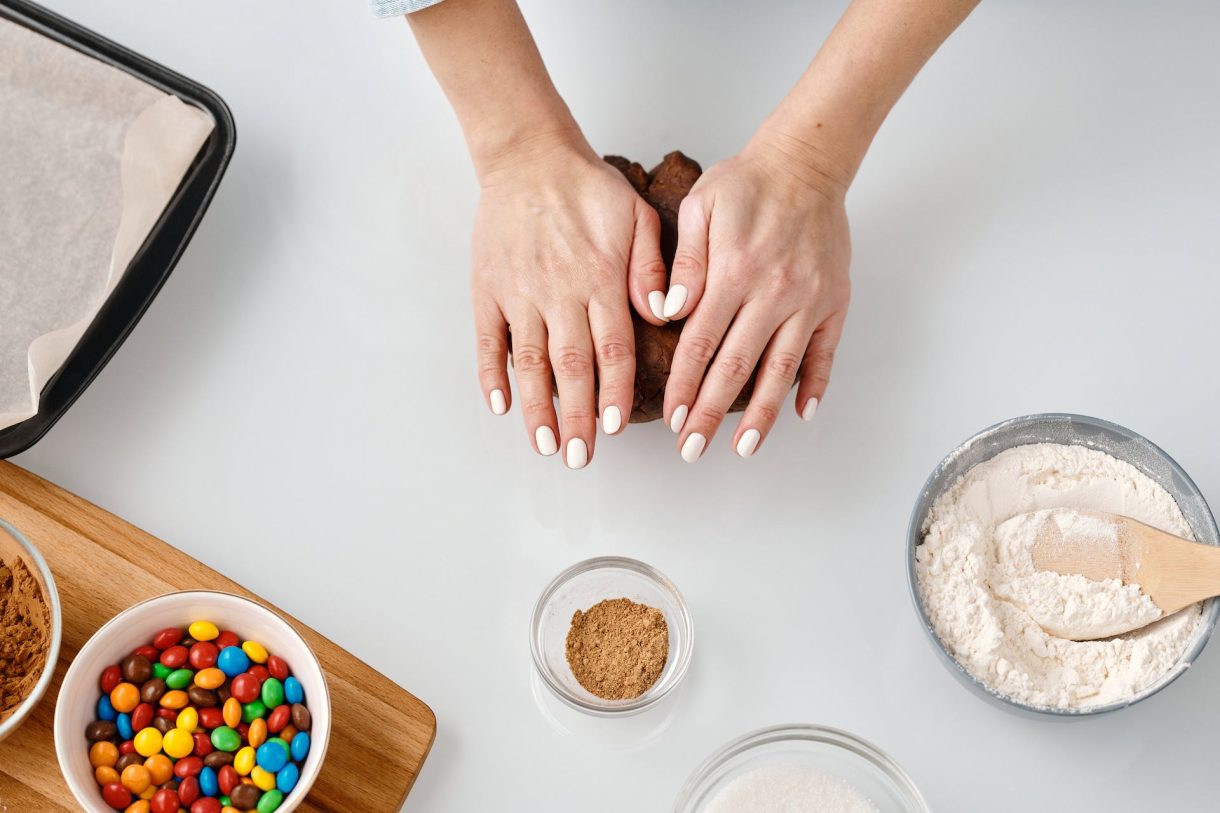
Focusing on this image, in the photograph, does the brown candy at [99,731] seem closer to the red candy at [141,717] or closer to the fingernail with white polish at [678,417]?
the red candy at [141,717]

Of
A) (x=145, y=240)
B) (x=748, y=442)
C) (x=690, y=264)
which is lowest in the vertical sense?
(x=145, y=240)

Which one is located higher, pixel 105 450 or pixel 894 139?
pixel 894 139

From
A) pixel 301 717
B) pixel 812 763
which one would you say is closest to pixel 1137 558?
pixel 812 763

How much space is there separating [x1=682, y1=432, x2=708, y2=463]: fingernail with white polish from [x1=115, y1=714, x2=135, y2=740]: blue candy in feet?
1.68

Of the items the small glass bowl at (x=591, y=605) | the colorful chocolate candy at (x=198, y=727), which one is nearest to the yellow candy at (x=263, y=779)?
the colorful chocolate candy at (x=198, y=727)

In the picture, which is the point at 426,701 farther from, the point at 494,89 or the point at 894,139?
the point at 894,139

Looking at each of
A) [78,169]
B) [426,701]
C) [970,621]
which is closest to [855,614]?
[970,621]

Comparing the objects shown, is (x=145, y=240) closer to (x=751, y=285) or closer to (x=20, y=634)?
(x=20, y=634)

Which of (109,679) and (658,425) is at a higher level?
(658,425)

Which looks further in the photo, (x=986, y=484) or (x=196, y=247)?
(x=196, y=247)

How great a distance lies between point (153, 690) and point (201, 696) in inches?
1.5

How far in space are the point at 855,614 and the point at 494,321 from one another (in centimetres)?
43

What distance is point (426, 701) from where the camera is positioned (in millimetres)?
895

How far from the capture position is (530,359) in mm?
909
